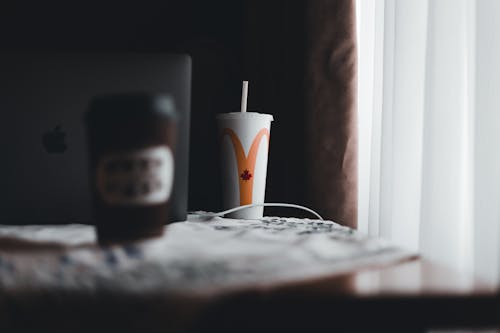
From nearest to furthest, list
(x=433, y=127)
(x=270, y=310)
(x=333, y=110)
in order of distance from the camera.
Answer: (x=270, y=310) → (x=433, y=127) → (x=333, y=110)

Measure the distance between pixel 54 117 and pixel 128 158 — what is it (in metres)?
0.32

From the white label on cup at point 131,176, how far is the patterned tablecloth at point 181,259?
0.05 metres

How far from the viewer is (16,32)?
3.23ft

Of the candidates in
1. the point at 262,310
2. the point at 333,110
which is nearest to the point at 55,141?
the point at 262,310

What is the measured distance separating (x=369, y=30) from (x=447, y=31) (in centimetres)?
28

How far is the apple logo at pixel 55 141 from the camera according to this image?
696mm

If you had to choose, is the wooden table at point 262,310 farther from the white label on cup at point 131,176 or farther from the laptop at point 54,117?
the laptop at point 54,117

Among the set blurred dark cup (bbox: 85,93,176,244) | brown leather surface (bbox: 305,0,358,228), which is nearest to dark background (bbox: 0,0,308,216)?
brown leather surface (bbox: 305,0,358,228)

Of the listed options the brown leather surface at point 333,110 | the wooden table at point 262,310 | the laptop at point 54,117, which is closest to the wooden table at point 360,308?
the wooden table at point 262,310

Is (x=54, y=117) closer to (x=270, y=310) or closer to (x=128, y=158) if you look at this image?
(x=128, y=158)

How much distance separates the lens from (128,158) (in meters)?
0.45

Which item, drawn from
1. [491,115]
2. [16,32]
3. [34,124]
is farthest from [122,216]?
[16,32]

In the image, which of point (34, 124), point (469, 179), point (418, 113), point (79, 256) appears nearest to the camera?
point (79, 256)

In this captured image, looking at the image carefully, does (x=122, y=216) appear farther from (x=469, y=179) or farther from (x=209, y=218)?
(x=469, y=179)
